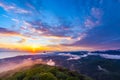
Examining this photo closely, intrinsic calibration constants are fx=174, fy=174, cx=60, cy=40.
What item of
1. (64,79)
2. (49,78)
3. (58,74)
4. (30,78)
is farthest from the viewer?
(58,74)

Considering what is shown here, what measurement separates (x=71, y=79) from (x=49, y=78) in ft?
44.9

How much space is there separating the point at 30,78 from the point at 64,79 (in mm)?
13748

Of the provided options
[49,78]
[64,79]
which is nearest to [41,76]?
[49,78]

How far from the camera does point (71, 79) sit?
70000 mm

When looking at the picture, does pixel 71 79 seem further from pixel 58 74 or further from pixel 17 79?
pixel 17 79

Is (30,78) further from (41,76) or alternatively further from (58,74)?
(58,74)

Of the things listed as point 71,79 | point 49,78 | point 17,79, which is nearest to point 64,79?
point 71,79

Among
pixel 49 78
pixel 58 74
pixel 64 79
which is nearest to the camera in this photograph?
Result: pixel 49 78

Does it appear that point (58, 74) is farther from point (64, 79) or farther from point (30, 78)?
point (30, 78)

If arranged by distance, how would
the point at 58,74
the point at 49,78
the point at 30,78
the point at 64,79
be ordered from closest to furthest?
the point at 49,78 → the point at 30,78 → the point at 64,79 → the point at 58,74

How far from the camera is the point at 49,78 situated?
59406 mm

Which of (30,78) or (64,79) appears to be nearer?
(30,78)

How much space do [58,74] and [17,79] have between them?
1791 centimetres

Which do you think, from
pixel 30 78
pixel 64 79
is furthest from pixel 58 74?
pixel 30 78
